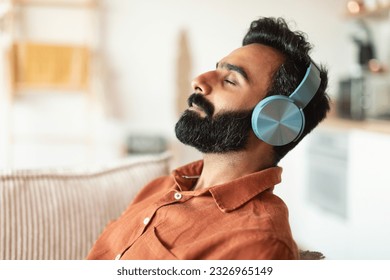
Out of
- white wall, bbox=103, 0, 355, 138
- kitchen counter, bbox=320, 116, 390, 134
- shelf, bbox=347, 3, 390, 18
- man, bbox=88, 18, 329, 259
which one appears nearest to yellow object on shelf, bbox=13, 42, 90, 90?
white wall, bbox=103, 0, 355, 138

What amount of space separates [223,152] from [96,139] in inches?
102

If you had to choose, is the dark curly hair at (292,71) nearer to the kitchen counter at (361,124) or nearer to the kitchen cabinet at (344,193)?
the kitchen cabinet at (344,193)

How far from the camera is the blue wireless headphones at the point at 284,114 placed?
1.16 meters

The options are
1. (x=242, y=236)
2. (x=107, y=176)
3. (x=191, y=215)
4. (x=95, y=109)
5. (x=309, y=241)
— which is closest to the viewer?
(x=242, y=236)

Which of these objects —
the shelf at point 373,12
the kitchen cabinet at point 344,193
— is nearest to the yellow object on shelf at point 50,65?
the kitchen cabinet at point 344,193

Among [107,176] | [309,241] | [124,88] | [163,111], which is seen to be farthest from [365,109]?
[107,176]

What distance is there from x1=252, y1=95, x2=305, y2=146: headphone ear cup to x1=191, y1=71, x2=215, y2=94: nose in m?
0.14

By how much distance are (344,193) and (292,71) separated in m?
1.75

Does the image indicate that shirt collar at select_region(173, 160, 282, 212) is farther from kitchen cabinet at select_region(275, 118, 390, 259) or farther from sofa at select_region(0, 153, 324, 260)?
kitchen cabinet at select_region(275, 118, 390, 259)

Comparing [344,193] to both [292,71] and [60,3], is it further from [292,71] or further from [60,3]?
[60,3]

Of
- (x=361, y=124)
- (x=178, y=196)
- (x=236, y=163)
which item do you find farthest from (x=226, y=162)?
(x=361, y=124)

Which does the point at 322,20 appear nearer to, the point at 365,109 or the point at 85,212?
the point at 365,109

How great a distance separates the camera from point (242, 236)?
0.99 metres

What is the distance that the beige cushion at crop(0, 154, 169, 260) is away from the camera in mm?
1382
